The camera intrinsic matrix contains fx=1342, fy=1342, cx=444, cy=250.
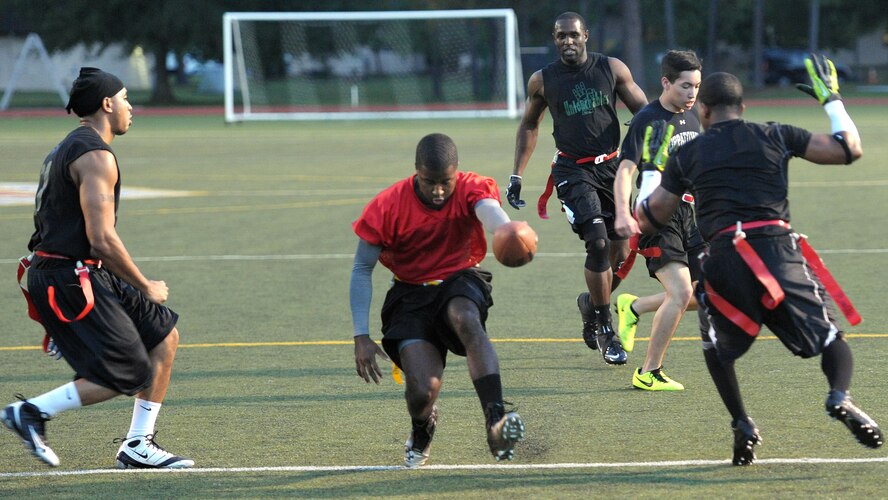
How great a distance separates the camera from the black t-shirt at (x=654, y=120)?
7.70 m

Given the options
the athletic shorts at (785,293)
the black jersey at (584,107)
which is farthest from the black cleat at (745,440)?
the black jersey at (584,107)

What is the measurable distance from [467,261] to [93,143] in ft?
5.91

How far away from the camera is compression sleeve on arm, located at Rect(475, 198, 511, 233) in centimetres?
584

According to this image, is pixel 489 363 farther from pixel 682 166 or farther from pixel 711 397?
pixel 711 397

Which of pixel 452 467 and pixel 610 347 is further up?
pixel 452 467

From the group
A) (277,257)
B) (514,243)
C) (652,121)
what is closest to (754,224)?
(514,243)

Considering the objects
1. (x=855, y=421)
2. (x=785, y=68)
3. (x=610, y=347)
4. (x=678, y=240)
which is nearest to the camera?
(x=855, y=421)

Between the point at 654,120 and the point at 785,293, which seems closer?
the point at 785,293

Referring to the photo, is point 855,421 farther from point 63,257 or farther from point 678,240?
point 63,257

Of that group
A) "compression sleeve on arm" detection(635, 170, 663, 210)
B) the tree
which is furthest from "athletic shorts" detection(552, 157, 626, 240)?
the tree

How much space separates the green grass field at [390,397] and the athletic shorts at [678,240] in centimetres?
76

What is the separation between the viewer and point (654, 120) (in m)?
7.86

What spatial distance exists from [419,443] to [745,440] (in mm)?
1493

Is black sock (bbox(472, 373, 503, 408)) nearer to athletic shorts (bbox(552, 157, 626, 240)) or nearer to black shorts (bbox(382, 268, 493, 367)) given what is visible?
black shorts (bbox(382, 268, 493, 367))
